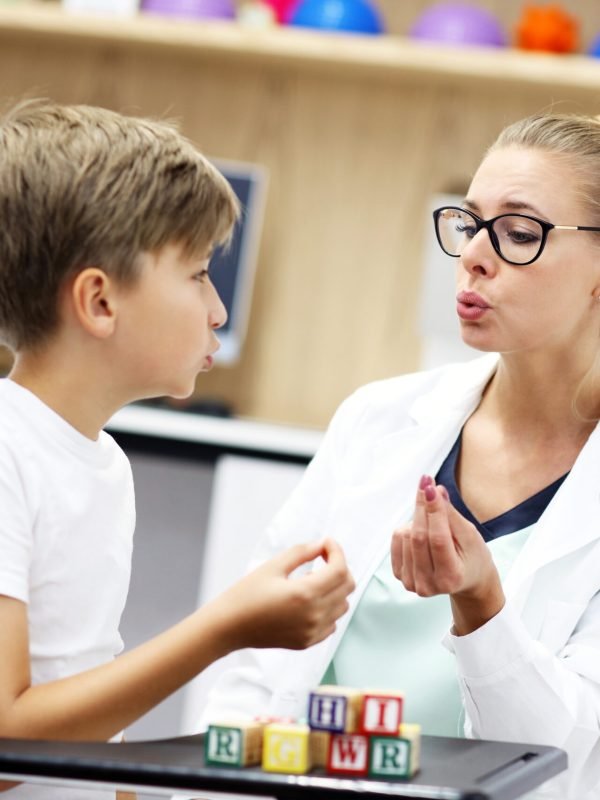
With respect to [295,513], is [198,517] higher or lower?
higher

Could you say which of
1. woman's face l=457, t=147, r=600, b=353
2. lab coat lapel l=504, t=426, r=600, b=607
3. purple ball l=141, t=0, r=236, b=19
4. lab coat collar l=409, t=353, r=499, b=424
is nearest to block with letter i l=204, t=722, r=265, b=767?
lab coat lapel l=504, t=426, r=600, b=607

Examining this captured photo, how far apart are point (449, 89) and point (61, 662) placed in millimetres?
2597

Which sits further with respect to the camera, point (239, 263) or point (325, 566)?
point (239, 263)

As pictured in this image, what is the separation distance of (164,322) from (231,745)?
36 cm

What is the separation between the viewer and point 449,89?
10.5 ft

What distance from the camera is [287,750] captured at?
0.69m

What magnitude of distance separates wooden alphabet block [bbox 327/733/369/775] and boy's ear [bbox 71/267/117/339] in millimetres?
366

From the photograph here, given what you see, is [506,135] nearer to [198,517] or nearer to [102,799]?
[102,799]

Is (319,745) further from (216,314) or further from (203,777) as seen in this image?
(216,314)

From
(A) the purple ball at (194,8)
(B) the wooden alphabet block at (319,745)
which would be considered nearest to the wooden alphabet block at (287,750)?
(B) the wooden alphabet block at (319,745)

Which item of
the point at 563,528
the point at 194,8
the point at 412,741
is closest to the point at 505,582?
the point at 563,528

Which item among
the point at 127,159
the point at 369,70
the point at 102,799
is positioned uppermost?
the point at 369,70

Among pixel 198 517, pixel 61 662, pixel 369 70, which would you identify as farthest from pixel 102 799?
pixel 369 70

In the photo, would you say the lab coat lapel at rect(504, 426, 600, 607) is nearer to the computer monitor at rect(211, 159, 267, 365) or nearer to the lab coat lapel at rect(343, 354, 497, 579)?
the lab coat lapel at rect(343, 354, 497, 579)
